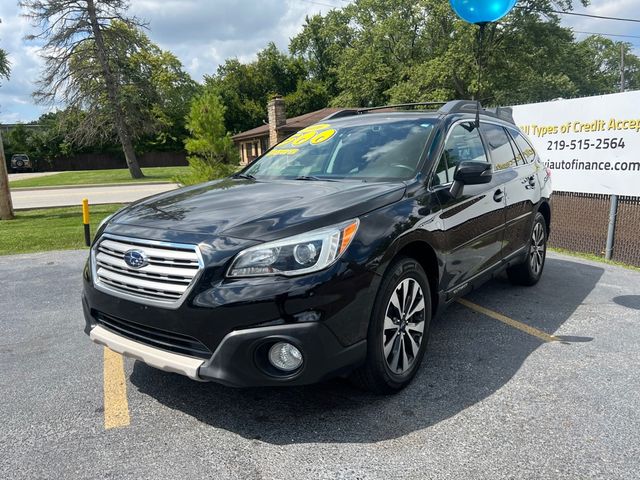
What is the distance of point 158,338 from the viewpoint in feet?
8.82

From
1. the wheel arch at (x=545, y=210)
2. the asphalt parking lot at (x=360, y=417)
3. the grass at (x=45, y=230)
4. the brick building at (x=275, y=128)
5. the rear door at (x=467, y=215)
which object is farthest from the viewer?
the brick building at (x=275, y=128)

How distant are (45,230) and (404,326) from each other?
10.5 m

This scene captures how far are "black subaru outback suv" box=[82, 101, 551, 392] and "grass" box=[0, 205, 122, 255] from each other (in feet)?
21.6

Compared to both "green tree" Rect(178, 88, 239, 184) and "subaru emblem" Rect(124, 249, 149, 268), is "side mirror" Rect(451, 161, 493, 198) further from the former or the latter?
"green tree" Rect(178, 88, 239, 184)

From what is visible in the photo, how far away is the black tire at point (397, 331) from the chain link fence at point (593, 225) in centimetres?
519

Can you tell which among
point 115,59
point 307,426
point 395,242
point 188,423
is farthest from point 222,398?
point 115,59

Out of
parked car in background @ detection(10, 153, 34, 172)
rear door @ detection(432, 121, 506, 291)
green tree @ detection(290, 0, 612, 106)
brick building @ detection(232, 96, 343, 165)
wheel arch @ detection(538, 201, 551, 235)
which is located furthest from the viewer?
parked car in background @ detection(10, 153, 34, 172)

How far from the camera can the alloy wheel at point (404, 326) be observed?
296cm

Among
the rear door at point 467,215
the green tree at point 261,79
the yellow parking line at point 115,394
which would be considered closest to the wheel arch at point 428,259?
the rear door at point 467,215

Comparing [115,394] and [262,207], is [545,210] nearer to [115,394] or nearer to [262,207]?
[262,207]

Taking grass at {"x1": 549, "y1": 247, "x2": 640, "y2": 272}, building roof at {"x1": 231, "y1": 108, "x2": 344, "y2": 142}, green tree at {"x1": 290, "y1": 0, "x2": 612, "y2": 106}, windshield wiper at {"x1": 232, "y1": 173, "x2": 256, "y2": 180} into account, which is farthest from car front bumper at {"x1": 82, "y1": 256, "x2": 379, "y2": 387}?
green tree at {"x1": 290, "y1": 0, "x2": 612, "y2": 106}

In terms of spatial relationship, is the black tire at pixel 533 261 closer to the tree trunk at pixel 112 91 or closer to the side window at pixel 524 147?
the side window at pixel 524 147

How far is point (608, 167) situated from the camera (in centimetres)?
702

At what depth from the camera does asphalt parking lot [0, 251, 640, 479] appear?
2441 millimetres
